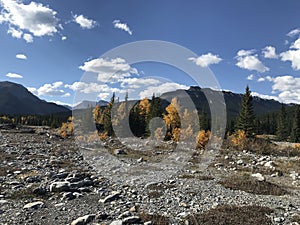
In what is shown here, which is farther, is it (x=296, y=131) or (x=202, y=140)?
(x=296, y=131)

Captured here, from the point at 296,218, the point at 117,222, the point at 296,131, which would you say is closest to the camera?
the point at 117,222

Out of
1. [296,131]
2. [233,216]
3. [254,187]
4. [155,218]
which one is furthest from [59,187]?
[296,131]

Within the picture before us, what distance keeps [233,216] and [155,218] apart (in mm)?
3652

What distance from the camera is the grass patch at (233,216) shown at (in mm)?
12711

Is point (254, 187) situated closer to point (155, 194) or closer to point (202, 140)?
point (155, 194)

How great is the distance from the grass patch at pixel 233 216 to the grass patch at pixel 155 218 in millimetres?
1101

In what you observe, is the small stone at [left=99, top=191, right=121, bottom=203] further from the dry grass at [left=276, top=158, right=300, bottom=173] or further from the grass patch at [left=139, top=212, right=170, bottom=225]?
the dry grass at [left=276, top=158, right=300, bottom=173]

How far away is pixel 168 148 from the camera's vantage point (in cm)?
4744

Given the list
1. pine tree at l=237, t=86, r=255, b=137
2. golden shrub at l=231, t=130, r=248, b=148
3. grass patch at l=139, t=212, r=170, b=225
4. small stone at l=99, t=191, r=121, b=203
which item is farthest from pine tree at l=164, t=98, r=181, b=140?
grass patch at l=139, t=212, r=170, b=225

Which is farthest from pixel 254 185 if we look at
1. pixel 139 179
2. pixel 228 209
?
pixel 139 179

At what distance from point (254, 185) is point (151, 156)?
1980 cm

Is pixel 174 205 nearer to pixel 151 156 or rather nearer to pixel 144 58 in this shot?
pixel 144 58

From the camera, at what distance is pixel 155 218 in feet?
42.8

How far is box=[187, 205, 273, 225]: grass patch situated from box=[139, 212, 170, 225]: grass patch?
3.61 feet
